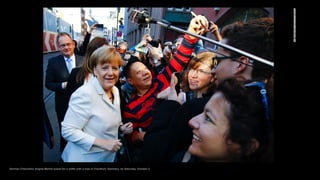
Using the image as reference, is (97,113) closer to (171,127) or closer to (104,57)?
(104,57)

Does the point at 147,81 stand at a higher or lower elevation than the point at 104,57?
lower

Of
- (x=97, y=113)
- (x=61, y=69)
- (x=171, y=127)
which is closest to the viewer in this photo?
(x=171, y=127)

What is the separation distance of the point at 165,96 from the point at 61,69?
29.5 inches

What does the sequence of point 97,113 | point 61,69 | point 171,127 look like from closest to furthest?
point 171,127 → point 97,113 → point 61,69

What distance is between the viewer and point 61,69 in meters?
2.17

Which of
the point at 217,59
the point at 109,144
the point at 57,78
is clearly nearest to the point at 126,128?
the point at 109,144

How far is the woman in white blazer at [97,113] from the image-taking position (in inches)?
Result: 78.9

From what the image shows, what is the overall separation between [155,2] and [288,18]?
894 mm

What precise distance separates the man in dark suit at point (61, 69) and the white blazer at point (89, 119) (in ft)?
0.34

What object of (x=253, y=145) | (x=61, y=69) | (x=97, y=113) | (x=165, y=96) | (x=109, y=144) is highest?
(x=61, y=69)

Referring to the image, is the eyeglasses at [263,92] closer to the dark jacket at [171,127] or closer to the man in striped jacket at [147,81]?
the dark jacket at [171,127]

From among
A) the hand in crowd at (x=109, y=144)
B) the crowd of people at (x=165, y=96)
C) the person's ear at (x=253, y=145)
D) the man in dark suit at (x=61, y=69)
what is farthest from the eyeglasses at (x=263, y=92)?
the man in dark suit at (x=61, y=69)

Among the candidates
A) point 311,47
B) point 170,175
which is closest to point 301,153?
point 311,47

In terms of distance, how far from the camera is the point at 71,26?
6.84ft
